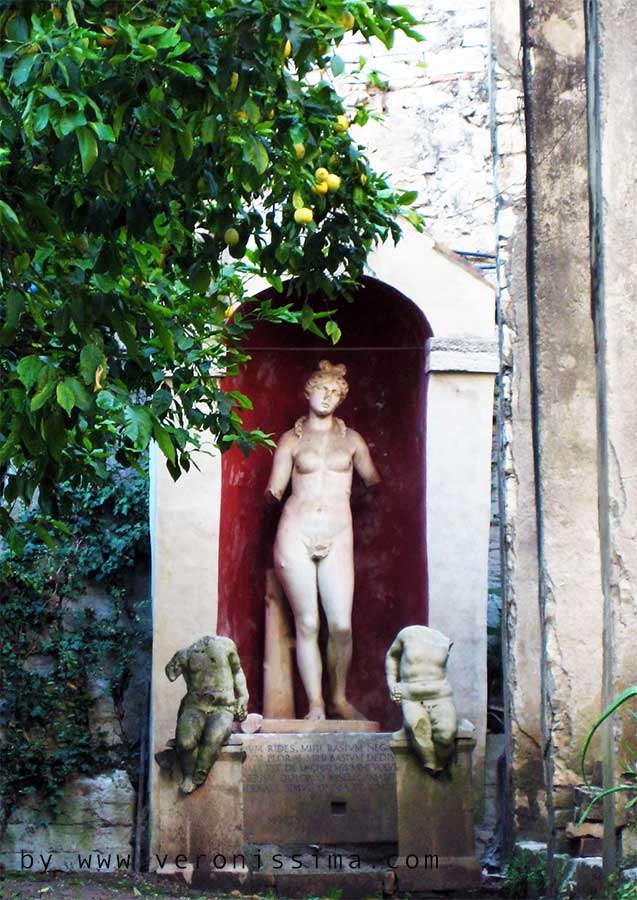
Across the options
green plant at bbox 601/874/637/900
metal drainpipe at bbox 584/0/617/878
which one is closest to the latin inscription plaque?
metal drainpipe at bbox 584/0/617/878

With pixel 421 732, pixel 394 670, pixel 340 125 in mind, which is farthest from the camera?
pixel 394 670

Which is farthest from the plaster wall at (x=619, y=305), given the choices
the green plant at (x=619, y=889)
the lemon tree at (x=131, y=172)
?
the lemon tree at (x=131, y=172)

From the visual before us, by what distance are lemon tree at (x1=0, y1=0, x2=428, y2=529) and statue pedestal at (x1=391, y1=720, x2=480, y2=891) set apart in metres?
2.61

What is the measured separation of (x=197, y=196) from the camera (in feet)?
15.9

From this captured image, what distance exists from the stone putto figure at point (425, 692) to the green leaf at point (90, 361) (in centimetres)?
357

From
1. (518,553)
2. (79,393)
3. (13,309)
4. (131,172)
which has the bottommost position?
(518,553)

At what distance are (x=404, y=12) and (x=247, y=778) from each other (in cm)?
472

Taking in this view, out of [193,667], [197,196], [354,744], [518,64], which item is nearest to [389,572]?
[354,744]

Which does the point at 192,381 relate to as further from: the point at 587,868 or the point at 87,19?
the point at 587,868

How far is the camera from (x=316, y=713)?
27.6 feet

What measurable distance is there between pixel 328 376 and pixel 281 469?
635 millimetres

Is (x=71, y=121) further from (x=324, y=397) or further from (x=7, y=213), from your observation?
(x=324, y=397)

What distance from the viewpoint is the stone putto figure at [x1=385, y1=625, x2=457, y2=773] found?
723 cm

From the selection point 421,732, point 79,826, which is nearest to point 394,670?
point 421,732
